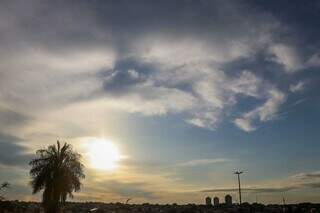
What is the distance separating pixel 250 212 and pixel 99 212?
57887 millimetres

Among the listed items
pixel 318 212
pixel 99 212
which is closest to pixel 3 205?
pixel 99 212

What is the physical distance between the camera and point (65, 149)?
36.3 meters

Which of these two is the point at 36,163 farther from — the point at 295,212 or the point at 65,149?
the point at 295,212

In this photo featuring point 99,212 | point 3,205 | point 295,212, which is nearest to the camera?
point 3,205

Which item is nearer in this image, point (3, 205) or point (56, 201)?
point (3, 205)

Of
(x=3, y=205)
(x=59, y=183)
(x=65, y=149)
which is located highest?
(x=65, y=149)

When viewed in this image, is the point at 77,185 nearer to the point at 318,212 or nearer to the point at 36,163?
the point at 36,163

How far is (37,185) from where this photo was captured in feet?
118

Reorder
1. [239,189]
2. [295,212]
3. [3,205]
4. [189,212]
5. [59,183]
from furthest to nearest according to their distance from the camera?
[189,212] < [295,212] < [239,189] < [59,183] < [3,205]

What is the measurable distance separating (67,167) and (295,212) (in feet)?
369

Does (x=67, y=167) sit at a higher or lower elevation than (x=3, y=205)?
higher

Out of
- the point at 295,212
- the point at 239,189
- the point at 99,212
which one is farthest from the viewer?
the point at 295,212

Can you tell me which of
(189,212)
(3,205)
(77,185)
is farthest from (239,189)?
(3,205)

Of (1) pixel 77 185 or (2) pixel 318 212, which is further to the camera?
(2) pixel 318 212
